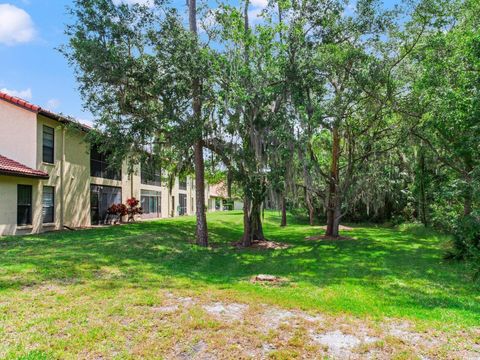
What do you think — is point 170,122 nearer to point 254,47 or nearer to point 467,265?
point 254,47

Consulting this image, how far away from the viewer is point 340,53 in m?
Answer: 13.0

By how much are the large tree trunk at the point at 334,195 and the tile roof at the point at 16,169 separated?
43.0 feet

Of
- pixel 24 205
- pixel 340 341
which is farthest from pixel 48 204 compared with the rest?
pixel 340 341

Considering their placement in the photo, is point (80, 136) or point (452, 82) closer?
point (452, 82)

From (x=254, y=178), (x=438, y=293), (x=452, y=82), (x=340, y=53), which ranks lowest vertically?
(x=438, y=293)

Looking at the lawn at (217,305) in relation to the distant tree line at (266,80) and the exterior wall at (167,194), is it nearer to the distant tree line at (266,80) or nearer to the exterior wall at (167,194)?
the distant tree line at (266,80)

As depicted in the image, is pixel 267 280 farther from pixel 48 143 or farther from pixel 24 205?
pixel 48 143

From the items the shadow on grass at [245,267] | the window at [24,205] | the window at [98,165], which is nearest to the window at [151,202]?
the window at [98,165]

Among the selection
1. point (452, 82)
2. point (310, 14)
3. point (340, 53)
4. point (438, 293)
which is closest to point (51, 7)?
point (310, 14)

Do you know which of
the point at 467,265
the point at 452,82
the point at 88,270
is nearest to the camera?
the point at 88,270

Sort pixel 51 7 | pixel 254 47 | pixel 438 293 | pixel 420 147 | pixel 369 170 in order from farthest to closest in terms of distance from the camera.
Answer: pixel 369 170
pixel 420 147
pixel 51 7
pixel 254 47
pixel 438 293

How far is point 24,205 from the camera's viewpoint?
16.2 metres

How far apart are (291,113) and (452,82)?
197 inches

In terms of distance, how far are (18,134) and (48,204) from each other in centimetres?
344
